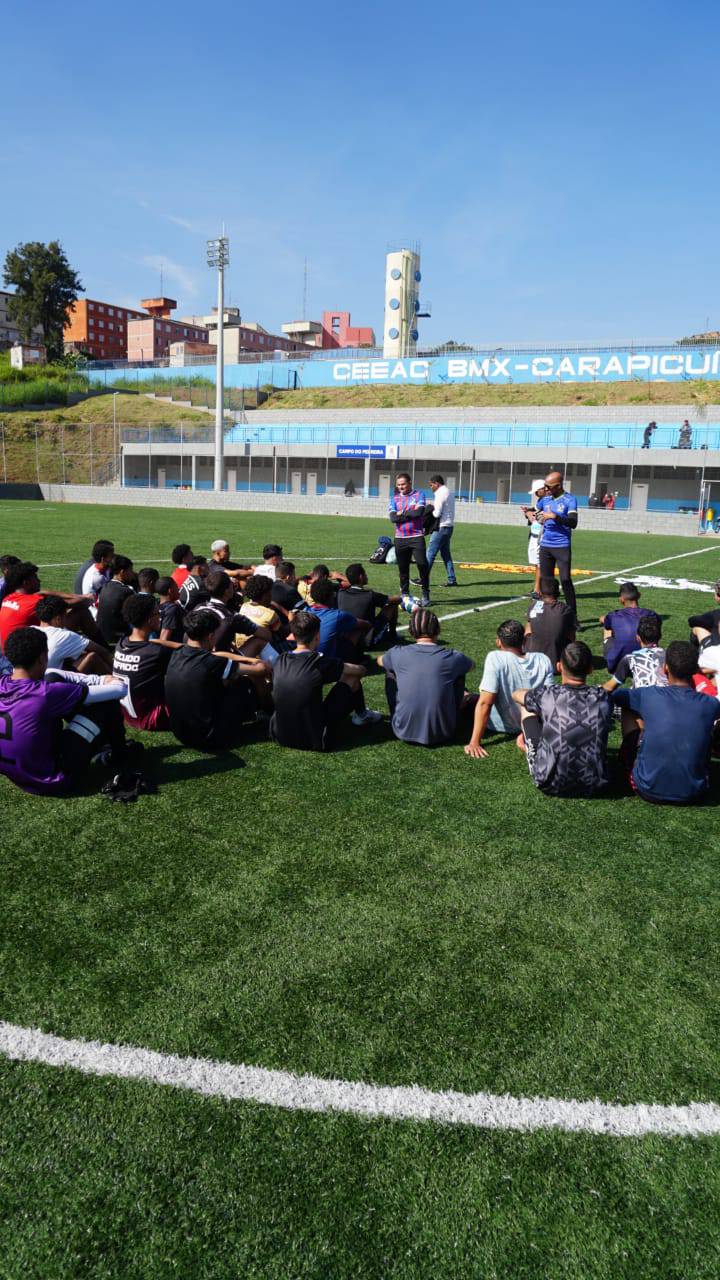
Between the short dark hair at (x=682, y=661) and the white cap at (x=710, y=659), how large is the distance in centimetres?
136

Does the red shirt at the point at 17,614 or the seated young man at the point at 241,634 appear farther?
the red shirt at the point at 17,614

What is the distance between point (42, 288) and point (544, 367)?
64425mm

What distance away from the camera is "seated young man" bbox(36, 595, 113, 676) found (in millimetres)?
6051

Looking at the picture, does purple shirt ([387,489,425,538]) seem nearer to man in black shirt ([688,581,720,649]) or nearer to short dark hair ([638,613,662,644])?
man in black shirt ([688,581,720,649])

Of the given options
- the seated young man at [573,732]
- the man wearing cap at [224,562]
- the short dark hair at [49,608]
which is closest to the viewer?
the seated young man at [573,732]

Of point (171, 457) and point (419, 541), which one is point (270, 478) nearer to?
point (171, 457)

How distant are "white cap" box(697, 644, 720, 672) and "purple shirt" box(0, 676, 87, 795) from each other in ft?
15.0

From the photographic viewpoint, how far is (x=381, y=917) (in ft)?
12.4

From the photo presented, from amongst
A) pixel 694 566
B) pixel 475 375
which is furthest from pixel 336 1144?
pixel 475 375

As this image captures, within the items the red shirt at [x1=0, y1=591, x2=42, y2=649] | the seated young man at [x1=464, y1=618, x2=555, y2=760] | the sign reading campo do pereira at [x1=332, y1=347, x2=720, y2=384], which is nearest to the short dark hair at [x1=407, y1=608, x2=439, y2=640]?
the seated young man at [x1=464, y1=618, x2=555, y2=760]

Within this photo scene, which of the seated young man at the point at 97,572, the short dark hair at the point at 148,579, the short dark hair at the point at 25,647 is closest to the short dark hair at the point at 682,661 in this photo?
the short dark hair at the point at 25,647

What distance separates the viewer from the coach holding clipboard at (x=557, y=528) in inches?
422

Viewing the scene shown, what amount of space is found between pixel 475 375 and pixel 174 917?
221 ft

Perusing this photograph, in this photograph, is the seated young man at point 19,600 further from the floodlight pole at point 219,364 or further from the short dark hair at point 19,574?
the floodlight pole at point 219,364
